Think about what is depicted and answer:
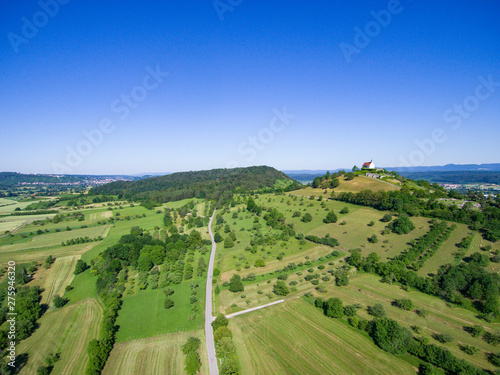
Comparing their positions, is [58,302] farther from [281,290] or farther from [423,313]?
[423,313]

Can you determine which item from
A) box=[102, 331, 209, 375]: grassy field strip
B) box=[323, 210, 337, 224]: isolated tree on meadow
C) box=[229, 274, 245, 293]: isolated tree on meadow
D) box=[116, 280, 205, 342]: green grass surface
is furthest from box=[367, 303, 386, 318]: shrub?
box=[323, 210, 337, 224]: isolated tree on meadow

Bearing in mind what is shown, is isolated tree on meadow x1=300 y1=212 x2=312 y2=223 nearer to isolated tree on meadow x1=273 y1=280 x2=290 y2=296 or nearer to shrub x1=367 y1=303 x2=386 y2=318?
isolated tree on meadow x1=273 y1=280 x2=290 y2=296

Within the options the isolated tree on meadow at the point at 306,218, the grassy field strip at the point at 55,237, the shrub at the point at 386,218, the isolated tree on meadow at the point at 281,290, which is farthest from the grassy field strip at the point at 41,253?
the shrub at the point at 386,218

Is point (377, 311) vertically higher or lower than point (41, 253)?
lower

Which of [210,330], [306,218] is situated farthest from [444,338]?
[306,218]

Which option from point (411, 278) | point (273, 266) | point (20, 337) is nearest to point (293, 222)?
point (273, 266)
